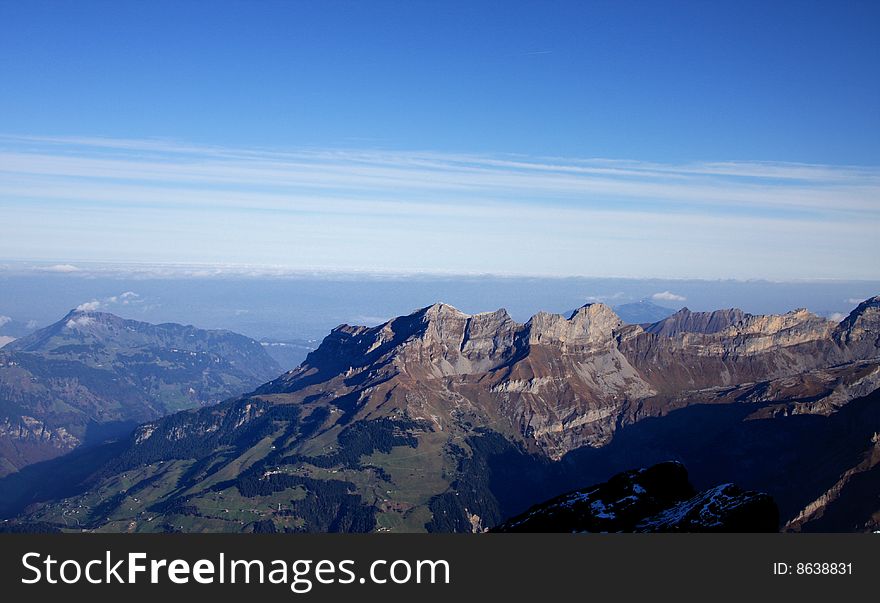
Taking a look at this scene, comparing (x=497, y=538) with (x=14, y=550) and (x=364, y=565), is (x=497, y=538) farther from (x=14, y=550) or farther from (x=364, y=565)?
(x=14, y=550)

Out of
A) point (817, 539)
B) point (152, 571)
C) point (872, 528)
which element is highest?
point (817, 539)

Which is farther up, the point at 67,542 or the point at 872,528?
the point at 67,542

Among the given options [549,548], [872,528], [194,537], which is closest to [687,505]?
[549,548]

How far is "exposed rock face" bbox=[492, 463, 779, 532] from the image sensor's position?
50.0m

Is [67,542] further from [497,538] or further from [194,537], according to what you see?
[497,538]

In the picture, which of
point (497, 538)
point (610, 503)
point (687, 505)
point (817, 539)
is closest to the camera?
point (817, 539)

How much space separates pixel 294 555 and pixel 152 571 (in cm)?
884

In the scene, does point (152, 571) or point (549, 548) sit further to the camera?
point (549, 548)

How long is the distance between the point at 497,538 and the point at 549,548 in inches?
147

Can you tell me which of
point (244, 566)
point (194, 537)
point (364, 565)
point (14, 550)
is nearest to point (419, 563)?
point (364, 565)

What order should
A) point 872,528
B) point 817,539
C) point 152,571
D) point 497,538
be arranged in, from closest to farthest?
point 152,571 < point 817,539 < point 497,538 < point 872,528

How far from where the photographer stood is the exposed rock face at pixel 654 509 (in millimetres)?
49969

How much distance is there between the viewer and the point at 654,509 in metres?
58.2

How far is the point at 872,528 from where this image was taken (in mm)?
188500
